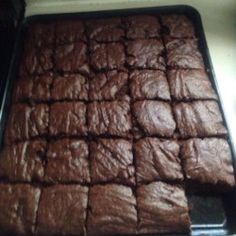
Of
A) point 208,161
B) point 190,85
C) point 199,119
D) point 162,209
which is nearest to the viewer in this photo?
point 162,209

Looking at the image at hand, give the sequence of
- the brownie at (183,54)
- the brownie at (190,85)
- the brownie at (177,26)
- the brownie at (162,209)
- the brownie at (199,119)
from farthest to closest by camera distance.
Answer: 1. the brownie at (177,26)
2. the brownie at (183,54)
3. the brownie at (190,85)
4. the brownie at (199,119)
5. the brownie at (162,209)

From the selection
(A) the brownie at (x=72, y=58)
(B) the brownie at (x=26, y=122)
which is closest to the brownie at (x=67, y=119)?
(B) the brownie at (x=26, y=122)

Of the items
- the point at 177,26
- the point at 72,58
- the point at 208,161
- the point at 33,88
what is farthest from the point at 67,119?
the point at 177,26

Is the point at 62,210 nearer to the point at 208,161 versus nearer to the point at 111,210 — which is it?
the point at 111,210

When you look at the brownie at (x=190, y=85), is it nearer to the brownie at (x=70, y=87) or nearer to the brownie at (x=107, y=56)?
the brownie at (x=107, y=56)

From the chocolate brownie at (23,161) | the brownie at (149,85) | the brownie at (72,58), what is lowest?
the chocolate brownie at (23,161)

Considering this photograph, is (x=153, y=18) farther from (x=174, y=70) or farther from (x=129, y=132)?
(x=129, y=132)

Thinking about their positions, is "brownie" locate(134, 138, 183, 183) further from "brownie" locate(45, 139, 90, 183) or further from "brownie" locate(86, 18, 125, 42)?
"brownie" locate(86, 18, 125, 42)
